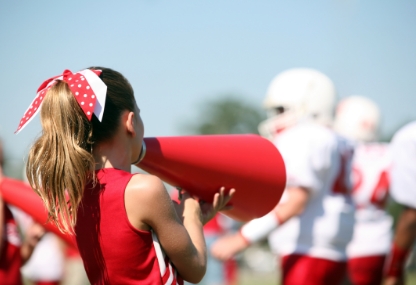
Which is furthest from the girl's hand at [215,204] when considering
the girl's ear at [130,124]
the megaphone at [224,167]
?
the girl's ear at [130,124]

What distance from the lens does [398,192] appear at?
383cm

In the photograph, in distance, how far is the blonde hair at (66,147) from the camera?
1851 millimetres

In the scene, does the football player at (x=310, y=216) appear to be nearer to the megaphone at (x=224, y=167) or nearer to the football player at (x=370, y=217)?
the football player at (x=370, y=217)

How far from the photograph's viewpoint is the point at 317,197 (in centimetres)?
382

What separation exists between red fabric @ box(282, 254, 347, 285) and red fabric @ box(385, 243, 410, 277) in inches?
21.4

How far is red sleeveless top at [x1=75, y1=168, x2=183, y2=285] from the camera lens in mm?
1869

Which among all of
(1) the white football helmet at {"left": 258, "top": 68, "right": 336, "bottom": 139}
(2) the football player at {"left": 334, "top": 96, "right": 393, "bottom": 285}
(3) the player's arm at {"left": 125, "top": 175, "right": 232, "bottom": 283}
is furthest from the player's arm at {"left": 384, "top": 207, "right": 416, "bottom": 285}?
(3) the player's arm at {"left": 125, "top": 175, "right": 232, "bottom": 283}

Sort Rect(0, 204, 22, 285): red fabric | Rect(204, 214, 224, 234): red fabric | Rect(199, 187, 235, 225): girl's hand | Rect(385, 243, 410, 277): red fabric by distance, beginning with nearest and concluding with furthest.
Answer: Rect(199, 187, 235, 225): girl's hand, Rect(0, 204, 22, 285): red fabric, Rect(385, 243, 410, 277): red fabric, Rect(204, 214, 224, 234): red fabric

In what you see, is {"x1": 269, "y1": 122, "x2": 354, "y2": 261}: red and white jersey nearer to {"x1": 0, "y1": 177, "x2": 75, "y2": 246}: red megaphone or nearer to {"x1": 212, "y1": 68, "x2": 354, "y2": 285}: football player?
{"x1": 212, "y1": 68, "x2": 354, "y2": 285}: football player

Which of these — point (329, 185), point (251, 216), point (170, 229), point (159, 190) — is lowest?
point (329, 185)

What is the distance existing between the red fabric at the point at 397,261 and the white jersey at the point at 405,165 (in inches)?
18.3

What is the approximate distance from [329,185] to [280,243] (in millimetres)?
474

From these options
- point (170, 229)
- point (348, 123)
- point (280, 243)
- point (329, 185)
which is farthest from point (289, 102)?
point (170, 229)

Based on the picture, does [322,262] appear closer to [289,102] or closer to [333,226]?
[333,226]
